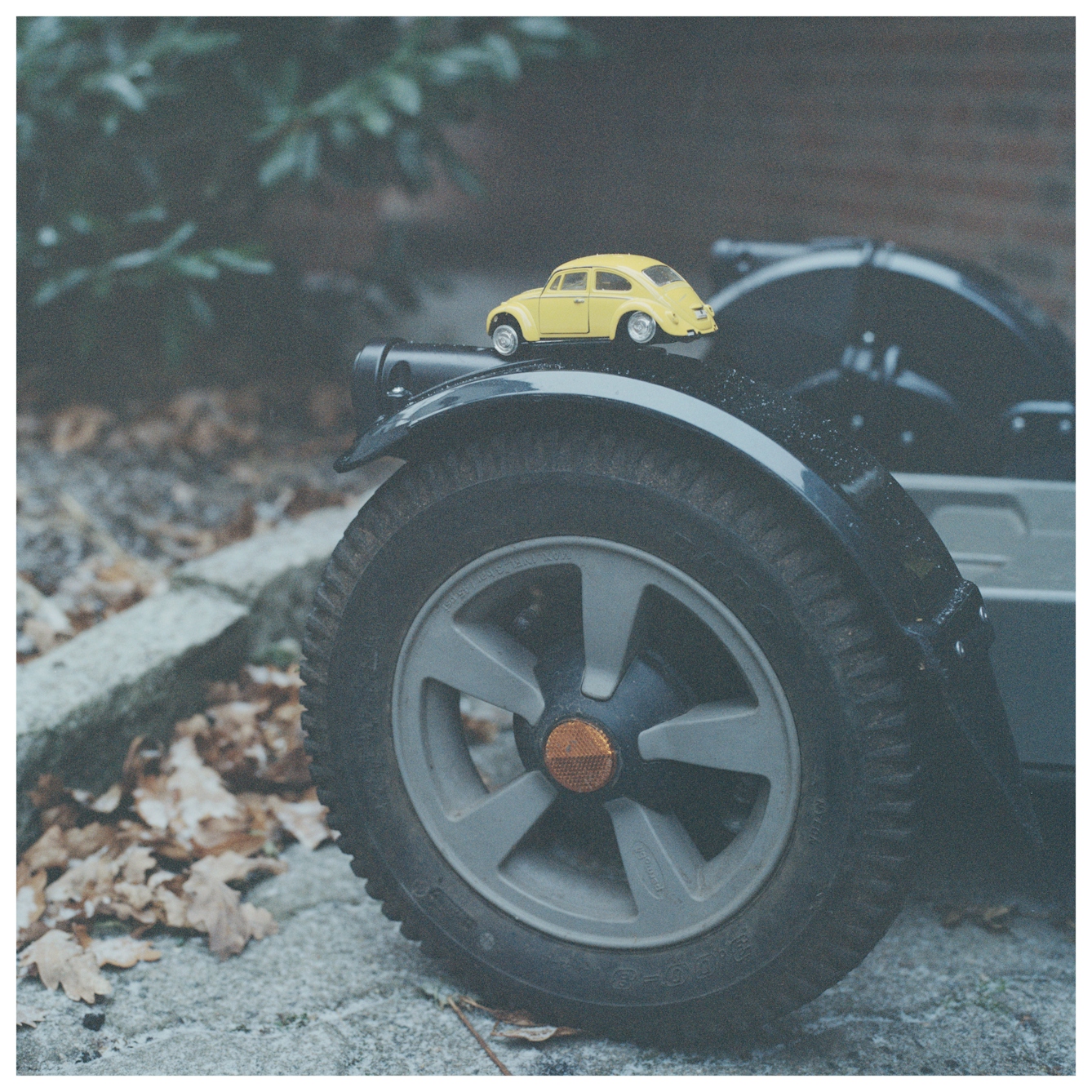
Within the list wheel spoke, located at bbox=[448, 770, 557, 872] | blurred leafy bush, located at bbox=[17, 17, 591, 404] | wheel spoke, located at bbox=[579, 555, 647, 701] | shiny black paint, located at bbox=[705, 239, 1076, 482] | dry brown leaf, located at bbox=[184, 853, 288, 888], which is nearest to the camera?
wheel spoke, located at bbox=[579, 555, 647, 701]

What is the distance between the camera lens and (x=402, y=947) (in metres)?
1.78

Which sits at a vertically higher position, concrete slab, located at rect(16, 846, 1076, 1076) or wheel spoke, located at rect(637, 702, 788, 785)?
wheel spoke, located at rect(637, 702, 788, 785)

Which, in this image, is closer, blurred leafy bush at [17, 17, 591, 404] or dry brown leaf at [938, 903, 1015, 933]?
dry brown leaf at [938, 903, 1015, 933]

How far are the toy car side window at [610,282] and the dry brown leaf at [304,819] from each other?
1183 mm

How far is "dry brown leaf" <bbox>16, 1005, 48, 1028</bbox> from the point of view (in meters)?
1.60

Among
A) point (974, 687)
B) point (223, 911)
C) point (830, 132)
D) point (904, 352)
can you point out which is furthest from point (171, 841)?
point (830, 132)

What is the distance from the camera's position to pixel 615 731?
1.44 meters

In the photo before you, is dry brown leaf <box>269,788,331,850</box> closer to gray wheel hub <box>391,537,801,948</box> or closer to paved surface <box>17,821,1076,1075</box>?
paved surface <box>17,821,1076,1075</box>

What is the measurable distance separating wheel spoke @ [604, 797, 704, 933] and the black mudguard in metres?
0.40

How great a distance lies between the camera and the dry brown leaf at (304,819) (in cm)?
210

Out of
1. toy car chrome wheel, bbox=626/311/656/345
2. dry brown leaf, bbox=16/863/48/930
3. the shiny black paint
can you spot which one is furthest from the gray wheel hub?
the shiny black paint
